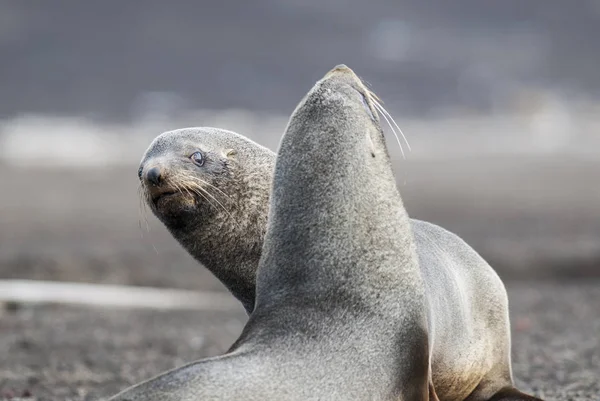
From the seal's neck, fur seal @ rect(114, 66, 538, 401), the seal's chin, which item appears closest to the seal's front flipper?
fur seal @ rect(114, 66, 538, 401)

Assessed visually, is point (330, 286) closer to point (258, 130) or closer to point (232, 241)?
point (232, 241)

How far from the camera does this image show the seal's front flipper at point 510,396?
6.08 m

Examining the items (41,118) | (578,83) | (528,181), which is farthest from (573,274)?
(578,83)

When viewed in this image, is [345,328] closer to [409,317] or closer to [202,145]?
[409,317]

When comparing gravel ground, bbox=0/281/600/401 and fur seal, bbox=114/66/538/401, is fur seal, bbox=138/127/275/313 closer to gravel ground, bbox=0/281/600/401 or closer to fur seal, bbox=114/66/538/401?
fur seal, bbox=114/66/538/401

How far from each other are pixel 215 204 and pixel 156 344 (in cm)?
392

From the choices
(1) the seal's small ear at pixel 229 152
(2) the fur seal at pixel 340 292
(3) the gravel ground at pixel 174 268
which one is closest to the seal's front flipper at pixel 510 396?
(2) the fur seal at pixel 340 292

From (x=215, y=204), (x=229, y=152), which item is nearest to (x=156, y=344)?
(x=229, y=152)

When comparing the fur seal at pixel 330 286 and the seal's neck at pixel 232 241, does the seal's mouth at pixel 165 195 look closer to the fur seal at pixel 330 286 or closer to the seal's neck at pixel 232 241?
the seal's neck at pixel 232 241

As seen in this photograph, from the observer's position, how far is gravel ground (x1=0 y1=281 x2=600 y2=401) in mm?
8016

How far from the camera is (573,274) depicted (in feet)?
50.6

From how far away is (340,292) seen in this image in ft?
17.1

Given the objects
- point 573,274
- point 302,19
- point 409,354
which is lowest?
point 573,274

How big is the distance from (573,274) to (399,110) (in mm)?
57570
